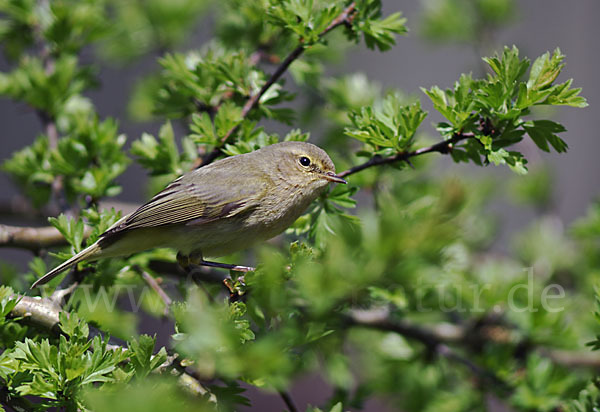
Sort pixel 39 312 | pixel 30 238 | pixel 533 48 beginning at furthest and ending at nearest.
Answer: pixel 533 48
pixel 30 238
pixel 39 312

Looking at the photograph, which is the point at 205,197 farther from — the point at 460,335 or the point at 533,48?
the point at 533,48

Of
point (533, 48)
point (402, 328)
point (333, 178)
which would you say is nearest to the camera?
point (333, 178)

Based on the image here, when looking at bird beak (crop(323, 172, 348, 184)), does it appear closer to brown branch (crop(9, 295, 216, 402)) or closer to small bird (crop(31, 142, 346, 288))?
small bird (crop(31, 142, 346, 288))

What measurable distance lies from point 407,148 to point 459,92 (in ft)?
0.83

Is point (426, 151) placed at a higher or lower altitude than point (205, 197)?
higher

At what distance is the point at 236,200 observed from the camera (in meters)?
2.14

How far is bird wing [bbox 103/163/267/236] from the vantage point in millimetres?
2135

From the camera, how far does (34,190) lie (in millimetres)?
2613

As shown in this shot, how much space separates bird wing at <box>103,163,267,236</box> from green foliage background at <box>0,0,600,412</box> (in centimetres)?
12

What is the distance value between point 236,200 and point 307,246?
57cm

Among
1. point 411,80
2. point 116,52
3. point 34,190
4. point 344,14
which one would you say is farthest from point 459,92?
point 411,80

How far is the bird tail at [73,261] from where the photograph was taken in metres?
1.91

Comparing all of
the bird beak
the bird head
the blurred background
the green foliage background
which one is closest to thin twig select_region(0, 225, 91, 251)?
the green foliage background

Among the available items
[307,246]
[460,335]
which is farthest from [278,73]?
[460,335]
